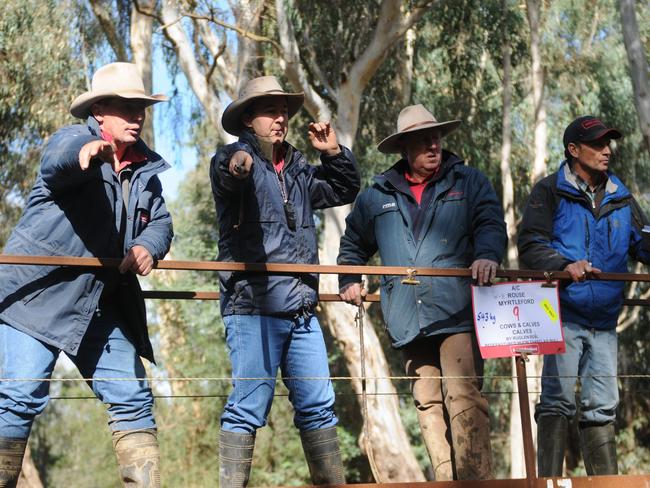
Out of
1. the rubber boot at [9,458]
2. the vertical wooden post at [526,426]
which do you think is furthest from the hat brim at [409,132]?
the rubber boot at [9,458]

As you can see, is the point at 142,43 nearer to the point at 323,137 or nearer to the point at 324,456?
the point at 323,137

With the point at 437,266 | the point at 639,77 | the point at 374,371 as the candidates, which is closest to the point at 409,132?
the point at 437,266

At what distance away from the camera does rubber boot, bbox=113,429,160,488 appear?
167 inches

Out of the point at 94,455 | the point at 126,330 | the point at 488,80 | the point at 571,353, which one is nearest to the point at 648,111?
the point at 571,353

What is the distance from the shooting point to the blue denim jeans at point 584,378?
16.7 ft

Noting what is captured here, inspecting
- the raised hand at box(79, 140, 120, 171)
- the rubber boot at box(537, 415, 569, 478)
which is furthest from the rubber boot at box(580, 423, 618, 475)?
the raised hand at box(79, 140, 120, 171)

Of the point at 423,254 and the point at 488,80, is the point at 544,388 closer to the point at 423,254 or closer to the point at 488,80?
the point at 423,254

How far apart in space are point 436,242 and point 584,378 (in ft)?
3.28

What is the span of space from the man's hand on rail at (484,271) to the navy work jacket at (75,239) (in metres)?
1.36

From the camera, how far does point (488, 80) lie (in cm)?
1873

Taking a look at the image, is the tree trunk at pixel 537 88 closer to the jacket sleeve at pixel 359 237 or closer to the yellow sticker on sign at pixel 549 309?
the jacket sleeve at pixel 359 237

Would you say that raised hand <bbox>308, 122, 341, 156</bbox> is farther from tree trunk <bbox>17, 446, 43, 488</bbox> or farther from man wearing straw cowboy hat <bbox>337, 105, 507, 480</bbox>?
tree trunk <bbox>17, 446, 43, 488</bbox>

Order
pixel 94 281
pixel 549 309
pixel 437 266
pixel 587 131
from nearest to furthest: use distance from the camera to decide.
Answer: pixel 94 281
pixel 549 309
pixel 437 266
pixel 587 131

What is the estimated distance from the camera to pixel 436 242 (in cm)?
498
